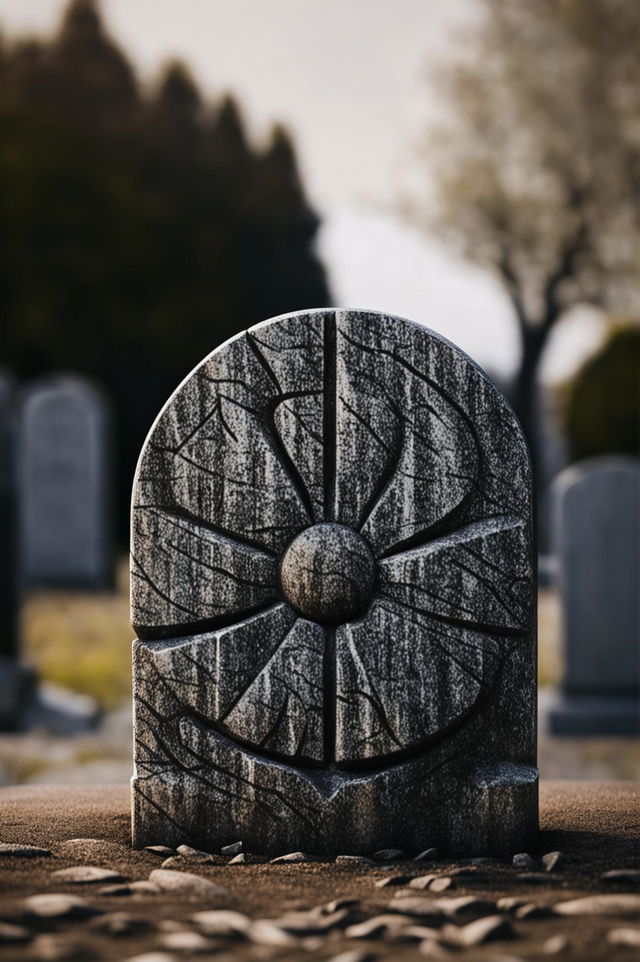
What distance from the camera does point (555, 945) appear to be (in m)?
1.61

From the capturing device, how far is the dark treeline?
17.2 m

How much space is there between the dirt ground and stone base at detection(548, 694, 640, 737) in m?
3.81

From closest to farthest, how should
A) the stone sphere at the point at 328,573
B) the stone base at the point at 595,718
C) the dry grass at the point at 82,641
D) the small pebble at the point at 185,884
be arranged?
the small pebble at the point at 185,884 < the stone sphere at the point at 328,573 < the stone base at the point at 595,718 < the dry grass at the point at 82,641

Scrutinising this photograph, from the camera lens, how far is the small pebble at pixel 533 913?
1.77m

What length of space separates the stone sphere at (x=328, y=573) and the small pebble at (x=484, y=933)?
75cm

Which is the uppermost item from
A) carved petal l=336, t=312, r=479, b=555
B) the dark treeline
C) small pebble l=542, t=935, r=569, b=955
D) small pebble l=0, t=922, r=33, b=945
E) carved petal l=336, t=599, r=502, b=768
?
the dark treeline

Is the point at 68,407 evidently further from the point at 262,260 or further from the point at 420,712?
the point at 262,260

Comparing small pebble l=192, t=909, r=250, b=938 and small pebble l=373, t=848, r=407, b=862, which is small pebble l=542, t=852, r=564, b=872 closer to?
small pebble l=373, t=848, r=407, b=862

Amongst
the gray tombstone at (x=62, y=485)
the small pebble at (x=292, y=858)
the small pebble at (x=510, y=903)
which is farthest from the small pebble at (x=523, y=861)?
the gray tombstone at (x=62, y=485)

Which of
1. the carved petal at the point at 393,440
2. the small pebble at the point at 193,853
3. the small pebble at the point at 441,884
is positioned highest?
the carved petal at the point at 393,440

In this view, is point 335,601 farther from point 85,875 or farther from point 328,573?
point 85,875

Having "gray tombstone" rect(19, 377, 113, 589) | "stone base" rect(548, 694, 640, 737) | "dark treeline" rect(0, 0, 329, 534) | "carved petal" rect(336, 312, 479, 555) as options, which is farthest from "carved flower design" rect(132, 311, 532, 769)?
"dark treeline" rect(0, 0, 329, 534)

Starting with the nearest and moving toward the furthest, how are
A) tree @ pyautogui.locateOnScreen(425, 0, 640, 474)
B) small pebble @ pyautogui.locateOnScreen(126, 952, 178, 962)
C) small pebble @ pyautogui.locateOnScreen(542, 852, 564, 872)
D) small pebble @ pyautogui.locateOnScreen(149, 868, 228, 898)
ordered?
small pebble @ pyautogui.locateOnScreen(126, 952, 178, 962), small pebble @ pyautogui.locateOnScreen(149, 868, 228, 898), small pebble @ pyautogui.locateOnScreen(542, 852, 564, 872), tree @ pyautogui.locateOnScreen(425, 0, 640, 474)

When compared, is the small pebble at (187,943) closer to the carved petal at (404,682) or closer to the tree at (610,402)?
the carved petal at (404,682)
